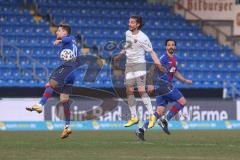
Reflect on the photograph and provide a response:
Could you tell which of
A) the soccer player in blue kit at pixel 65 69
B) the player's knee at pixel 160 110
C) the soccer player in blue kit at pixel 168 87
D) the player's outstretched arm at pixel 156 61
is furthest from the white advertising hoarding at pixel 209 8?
the soccer player in blue kit at pixel 65 69

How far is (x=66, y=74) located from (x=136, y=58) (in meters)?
1.53

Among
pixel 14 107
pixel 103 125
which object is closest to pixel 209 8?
pixel 103 125

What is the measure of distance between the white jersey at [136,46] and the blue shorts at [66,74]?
123 centimetres

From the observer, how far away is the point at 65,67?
53.1ft

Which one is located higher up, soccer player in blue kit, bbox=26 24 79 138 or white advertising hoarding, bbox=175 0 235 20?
white advertising hoarding, bbox=175 0 235 20

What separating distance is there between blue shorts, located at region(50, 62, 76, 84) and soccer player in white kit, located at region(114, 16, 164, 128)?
97 cm

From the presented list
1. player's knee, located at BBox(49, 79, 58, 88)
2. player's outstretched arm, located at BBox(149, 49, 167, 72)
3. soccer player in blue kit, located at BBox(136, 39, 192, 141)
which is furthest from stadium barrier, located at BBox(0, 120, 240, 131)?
player's outstretched arm, located at BBox(149, 49, 167, 72)

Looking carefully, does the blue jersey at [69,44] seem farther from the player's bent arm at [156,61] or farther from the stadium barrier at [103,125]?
the stadium barrier at [103,125]

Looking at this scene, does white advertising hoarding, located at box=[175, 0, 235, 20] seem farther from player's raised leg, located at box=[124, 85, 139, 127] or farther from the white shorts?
player's raised leg, located at box=[124, 85, 139, 127]

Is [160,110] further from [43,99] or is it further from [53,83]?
[43,99]

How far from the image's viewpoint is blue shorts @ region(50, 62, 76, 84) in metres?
16.1
